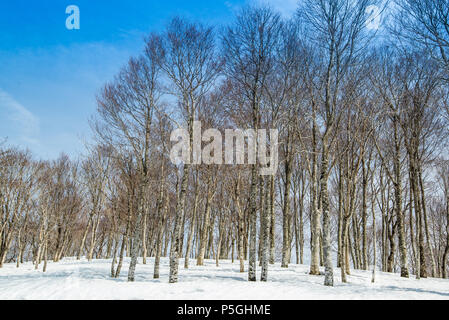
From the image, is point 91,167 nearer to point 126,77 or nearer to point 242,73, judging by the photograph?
point 126,77

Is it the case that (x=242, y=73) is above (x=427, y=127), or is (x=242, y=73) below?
above

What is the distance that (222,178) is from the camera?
58.1ft

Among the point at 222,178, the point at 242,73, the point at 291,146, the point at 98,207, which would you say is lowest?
the point at 98,207

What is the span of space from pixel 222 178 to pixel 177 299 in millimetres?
11633

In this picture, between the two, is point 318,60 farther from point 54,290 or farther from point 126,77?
point 54,290

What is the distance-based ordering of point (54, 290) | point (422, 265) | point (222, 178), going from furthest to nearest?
1. point (222, 178)
2. point (422, 265)
3. point (54, 290)

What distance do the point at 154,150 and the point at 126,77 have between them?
3467mm

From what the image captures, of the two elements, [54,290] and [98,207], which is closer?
[54,290]

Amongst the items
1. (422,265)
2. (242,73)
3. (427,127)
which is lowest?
(422,265)

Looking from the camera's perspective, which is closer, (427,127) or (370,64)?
(370,64)

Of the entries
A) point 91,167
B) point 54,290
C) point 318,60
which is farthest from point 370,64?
point 91,167
